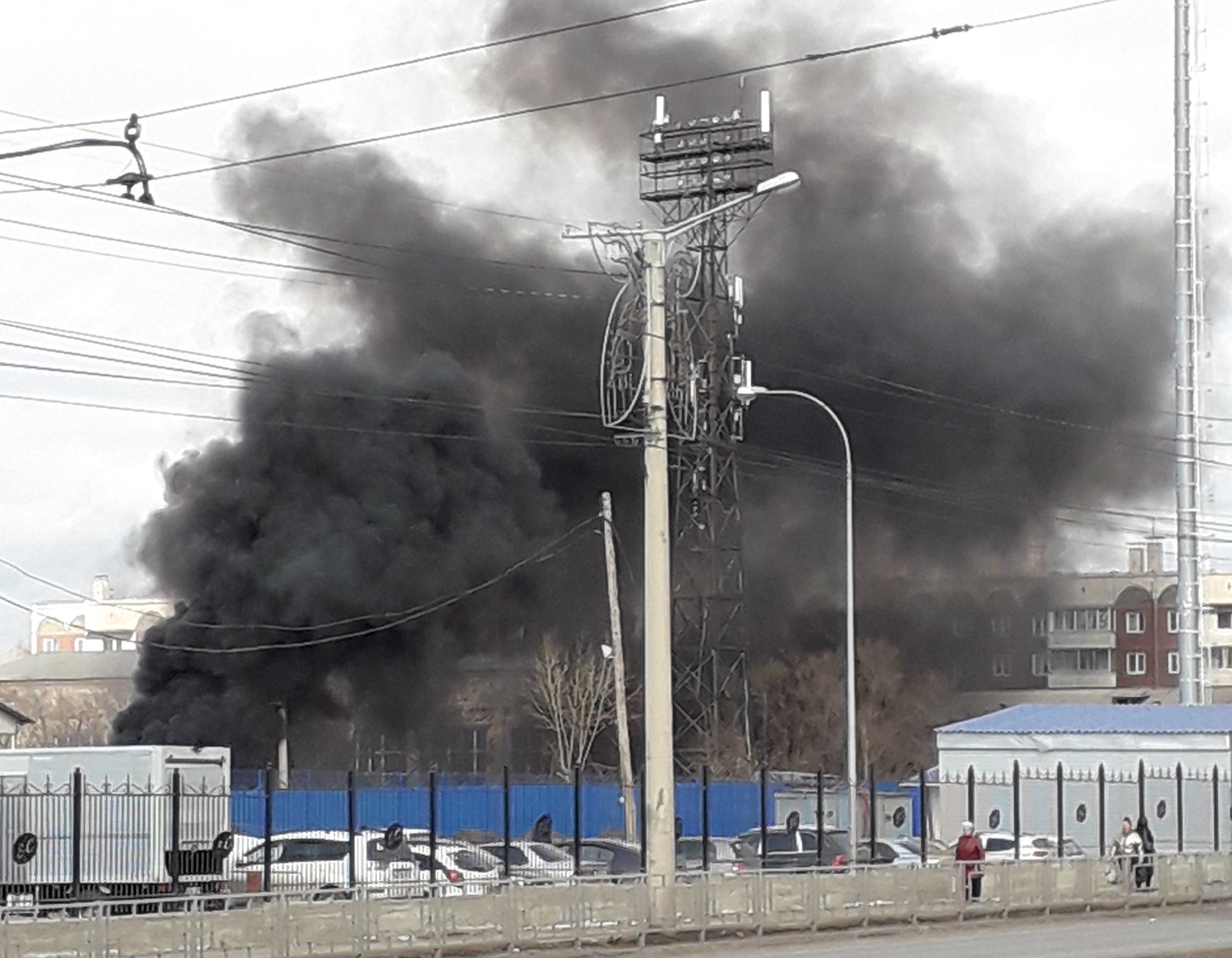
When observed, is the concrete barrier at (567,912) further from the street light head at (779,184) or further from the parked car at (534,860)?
the street light head at (779,184)

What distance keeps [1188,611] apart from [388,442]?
29.7 metres

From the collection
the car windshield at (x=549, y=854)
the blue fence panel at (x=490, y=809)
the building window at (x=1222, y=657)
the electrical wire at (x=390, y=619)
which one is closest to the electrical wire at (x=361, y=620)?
the electrical wire at (x=390, y=619)

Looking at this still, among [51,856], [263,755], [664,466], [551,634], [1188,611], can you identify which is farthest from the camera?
[551,634]

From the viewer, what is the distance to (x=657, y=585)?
2481 cm

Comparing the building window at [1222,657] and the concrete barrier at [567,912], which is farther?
the building window at [1222,657]

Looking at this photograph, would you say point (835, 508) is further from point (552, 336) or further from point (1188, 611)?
point (1188, 611)

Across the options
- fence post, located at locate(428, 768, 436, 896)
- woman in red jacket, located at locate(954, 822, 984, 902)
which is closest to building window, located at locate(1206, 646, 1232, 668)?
woman in red jacket, located at locate(954, 822, 984, 902)

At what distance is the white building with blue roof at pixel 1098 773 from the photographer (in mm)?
39812

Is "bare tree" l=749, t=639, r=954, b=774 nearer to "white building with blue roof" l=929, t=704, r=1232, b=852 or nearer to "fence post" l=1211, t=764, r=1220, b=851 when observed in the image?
"white building with blue roof" l=929, t=704, r=1232, b=852

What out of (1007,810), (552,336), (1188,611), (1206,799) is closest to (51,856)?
(1007,810)

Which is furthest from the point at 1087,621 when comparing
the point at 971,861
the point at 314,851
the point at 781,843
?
the point at 314,851

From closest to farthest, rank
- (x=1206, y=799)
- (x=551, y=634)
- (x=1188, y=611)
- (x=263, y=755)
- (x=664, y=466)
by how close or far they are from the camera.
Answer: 1. (x=664, y=466)
2. (x=1206, y=799)
3. (x=1188, y=611)
4. (x=263, y=755)
5. (x=551, y=634)

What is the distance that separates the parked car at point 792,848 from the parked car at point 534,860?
3.26m

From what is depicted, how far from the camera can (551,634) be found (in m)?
72.9
